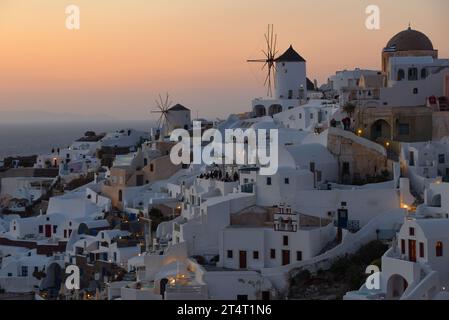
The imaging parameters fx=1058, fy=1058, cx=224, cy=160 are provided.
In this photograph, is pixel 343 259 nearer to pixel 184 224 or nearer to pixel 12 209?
pixel 184 224

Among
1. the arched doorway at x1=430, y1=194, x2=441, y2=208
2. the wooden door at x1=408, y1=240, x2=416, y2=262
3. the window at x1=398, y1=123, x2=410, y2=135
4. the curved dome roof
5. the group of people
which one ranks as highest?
the curved dome roof

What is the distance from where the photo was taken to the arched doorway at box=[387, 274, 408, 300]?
59.2 feet

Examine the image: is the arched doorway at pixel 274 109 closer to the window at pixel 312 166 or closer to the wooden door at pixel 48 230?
the wooden door at pixel 48 230

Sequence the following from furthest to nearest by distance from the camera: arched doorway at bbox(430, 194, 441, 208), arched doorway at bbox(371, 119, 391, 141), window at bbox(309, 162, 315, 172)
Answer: arched doorway at bbox(371, 119, 391, 141) → window at bbox(309, 162, 315, 172) → arched doorway at bbox(430, 194, 441, 208)

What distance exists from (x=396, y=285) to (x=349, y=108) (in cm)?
912

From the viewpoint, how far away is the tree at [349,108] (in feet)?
87.6

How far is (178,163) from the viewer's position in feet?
98.6

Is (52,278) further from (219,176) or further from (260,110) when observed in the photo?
(260,110)

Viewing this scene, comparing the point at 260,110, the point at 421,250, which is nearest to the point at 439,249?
the point at 421,250

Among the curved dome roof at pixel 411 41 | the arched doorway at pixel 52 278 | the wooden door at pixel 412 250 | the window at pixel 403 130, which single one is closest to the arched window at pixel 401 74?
the curved dome roof at pixel 411 41

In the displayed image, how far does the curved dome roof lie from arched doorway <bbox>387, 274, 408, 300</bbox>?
13.8 metres

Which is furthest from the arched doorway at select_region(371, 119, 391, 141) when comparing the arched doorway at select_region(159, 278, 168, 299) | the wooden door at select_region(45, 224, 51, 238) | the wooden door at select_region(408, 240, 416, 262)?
the wooden door at select_region(45, 224, 51, 238)

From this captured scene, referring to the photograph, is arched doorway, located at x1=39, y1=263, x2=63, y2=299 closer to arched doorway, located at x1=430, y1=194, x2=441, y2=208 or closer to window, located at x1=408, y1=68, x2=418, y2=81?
arched doorway, located at x1=430, y1=194, x2=441, y2=208
